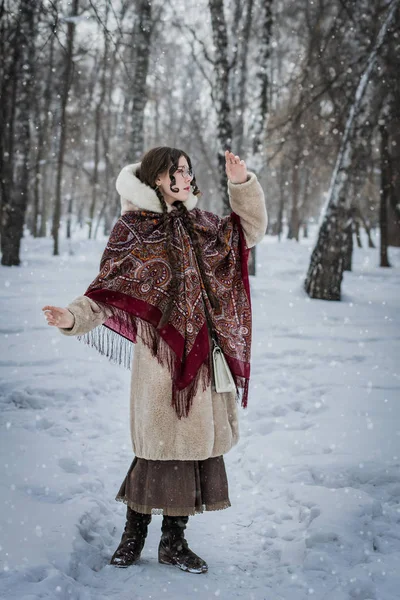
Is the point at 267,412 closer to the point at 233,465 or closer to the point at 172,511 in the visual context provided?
the point at 233,465

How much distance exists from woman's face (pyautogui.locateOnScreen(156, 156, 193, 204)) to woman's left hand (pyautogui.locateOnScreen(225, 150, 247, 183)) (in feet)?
0.69

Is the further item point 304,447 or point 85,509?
point 304,447

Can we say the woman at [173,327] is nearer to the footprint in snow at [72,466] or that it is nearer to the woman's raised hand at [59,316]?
the woman's raised hand at [59,316]

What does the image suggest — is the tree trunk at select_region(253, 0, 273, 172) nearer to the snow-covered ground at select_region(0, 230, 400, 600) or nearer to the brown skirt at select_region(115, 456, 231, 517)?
the snow-covered ground at select_region(0, 230, 400, 600)

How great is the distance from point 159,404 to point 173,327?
0.38 metres

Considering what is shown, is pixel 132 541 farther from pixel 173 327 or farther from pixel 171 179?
pixel 171 179

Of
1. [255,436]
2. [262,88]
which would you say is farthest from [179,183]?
[262,88]

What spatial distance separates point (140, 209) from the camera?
8.84 feet

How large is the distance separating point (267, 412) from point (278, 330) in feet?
8.53

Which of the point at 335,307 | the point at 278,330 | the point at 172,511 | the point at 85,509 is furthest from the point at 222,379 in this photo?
the point at 335,307

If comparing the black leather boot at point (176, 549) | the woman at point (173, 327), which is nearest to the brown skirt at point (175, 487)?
the woman at point (173, 327)

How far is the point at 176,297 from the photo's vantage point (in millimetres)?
2553

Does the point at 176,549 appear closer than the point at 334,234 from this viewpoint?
Yes

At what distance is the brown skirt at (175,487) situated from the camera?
2568 mm
